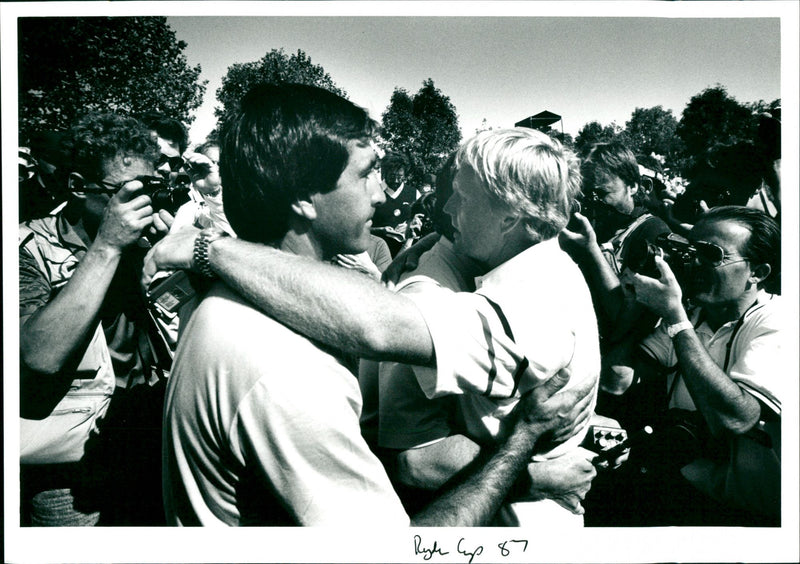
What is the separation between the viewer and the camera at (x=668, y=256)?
248 cm

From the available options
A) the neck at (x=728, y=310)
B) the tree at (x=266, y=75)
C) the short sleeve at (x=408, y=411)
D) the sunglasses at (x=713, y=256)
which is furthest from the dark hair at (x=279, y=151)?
the neck at (x=728, y=310)

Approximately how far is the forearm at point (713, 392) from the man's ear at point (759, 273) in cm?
35

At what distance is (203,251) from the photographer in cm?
163

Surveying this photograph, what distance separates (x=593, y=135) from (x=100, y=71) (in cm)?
199

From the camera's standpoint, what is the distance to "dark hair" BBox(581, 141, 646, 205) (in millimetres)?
2543

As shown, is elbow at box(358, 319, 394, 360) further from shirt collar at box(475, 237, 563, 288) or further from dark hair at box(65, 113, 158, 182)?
dark hair at box(65, 113, 158, 182)

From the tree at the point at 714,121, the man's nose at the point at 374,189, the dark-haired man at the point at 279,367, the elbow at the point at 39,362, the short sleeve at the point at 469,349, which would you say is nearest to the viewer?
the dark-haired man at the point at 279,367

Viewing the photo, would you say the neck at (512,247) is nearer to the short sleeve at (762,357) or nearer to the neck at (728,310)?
the neck at (728,310)

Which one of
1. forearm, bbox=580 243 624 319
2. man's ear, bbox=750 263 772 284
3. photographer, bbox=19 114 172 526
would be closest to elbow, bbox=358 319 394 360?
photographer, bbox=19 114 172 526

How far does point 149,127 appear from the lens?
247 cm

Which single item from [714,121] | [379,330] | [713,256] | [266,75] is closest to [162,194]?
[266,75]

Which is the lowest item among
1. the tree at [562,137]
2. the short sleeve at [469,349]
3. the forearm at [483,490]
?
the forearm at [483,490]

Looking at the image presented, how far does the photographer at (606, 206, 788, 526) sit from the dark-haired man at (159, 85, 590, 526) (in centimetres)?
125

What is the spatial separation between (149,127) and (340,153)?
1.15m
